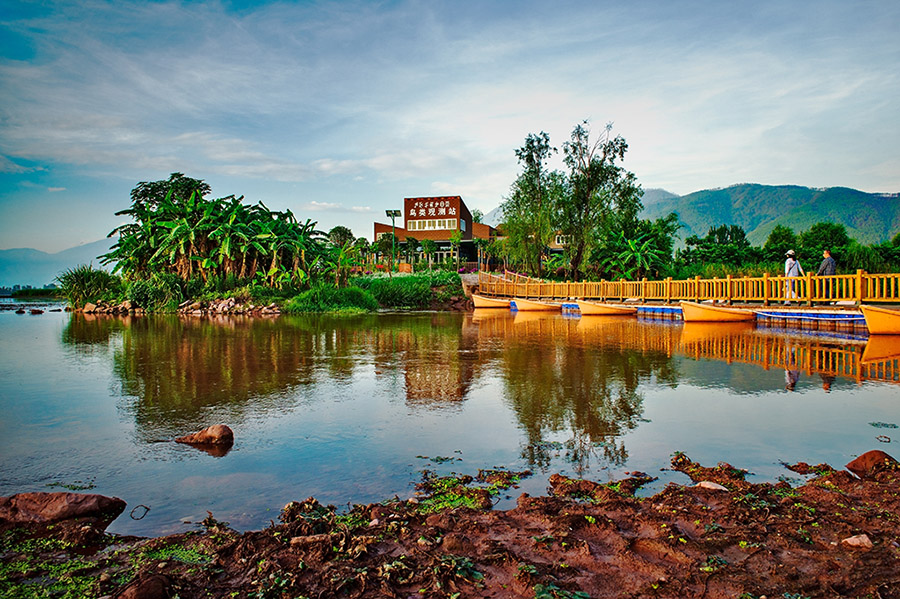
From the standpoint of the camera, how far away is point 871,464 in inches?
168

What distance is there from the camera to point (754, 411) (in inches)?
250

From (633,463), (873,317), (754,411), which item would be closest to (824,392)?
(754,411)

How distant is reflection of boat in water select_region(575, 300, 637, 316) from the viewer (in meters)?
25.9

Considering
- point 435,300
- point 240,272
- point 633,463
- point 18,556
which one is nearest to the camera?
point 18,556

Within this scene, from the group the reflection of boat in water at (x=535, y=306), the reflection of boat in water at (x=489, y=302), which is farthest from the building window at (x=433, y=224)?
the reflection of boat in water at (x=535, y=306)

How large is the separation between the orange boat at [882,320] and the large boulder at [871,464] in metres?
11.3

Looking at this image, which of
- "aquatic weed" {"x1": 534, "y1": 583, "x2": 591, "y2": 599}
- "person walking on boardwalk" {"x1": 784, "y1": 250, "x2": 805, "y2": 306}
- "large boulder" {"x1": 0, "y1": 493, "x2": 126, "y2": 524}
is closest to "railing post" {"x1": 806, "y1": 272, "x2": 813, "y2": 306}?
"person walking on boardwalk" {"x1": 784, "y1": 250, "x2": 805, "y2": 306}

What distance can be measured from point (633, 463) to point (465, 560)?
2.29m

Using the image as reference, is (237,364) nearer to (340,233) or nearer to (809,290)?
(809,290)

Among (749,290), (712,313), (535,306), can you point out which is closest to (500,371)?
(712,313)

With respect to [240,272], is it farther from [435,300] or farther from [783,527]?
[783,527]

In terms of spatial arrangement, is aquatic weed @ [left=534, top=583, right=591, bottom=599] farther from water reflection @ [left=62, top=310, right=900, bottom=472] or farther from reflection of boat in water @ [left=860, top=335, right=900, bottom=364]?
reflection of boat in water @ [left=860, top=335, right=900, bottom=364]

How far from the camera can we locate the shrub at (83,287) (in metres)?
36.0

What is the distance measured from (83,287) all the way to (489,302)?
2688 centimetres
